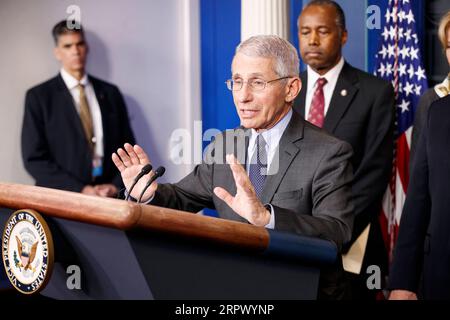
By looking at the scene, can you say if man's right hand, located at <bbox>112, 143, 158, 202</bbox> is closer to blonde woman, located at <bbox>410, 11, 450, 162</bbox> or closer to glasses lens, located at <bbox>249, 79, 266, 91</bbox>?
glasses lens, located at <bbox>249, 79, 266, 91</bbox>

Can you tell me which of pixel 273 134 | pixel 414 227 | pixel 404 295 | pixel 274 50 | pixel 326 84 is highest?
pixel 274 50

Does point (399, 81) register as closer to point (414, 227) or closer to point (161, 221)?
point (414, 227)

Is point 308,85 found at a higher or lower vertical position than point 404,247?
higher

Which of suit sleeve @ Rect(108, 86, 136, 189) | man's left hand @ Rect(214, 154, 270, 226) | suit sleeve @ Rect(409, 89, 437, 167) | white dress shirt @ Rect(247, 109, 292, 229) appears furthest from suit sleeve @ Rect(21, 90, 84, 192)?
man's left hand @ Rect(214, 154, 270, 226)

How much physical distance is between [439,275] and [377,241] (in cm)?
173

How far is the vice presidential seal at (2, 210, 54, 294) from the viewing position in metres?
2.30

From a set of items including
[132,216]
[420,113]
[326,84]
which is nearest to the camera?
[132,216]

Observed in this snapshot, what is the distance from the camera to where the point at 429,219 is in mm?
3232

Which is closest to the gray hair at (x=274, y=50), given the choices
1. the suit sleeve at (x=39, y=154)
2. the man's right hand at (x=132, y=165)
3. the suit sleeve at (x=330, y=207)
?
the suit sleeve at (x=330, y=207)

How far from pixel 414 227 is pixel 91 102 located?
3.12 m

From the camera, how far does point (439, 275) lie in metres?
3.18

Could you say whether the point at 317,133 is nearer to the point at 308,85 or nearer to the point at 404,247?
the point at 404,247

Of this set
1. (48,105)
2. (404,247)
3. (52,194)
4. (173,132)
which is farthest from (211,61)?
(52,194)

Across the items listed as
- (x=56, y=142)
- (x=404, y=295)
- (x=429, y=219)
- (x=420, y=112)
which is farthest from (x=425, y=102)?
(x=56, y=142)
